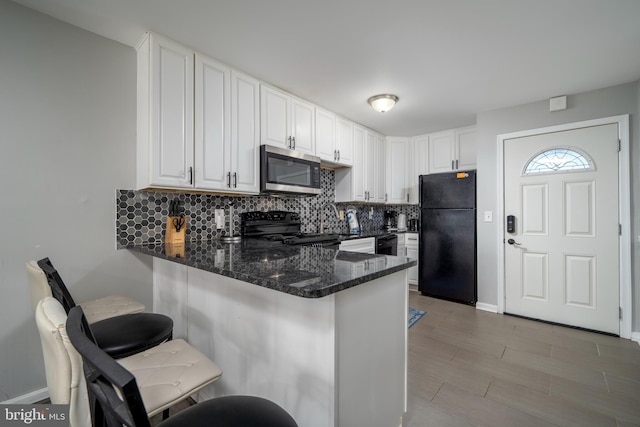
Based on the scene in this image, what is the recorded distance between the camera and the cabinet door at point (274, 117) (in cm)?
261

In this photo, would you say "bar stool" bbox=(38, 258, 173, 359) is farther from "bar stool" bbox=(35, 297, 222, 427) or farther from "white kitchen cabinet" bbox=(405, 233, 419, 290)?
"white kitchen cabinet" bbox=(405, 233, 419, 290)

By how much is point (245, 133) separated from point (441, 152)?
3.06 m

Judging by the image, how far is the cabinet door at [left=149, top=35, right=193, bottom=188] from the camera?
193 centimetres

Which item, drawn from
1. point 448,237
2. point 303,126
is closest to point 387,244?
point 448,237

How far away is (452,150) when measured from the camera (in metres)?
4.07

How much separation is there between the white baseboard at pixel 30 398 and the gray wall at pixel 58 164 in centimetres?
3

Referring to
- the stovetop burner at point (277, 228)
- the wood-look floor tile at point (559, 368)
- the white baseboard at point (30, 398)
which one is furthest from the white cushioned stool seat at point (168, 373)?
the wood-look floor tile at point (559, 368)

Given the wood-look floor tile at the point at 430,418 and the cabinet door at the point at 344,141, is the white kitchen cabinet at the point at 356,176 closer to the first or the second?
the cabinet door at the point at 344,141

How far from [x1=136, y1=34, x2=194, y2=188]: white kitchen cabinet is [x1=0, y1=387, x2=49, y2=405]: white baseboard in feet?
4.66

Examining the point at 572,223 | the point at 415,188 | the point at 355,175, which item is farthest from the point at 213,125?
the point at 572,223

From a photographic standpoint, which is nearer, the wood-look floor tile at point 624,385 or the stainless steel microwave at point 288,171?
the wood-look floor tile at point 624,385

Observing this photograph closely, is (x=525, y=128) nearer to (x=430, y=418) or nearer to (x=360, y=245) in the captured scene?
(x=360, y=245)

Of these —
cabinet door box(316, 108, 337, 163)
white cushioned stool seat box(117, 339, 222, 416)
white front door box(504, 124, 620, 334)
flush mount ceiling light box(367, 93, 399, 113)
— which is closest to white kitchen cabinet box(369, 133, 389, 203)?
cabinet door box(316, 108, 337, 163)

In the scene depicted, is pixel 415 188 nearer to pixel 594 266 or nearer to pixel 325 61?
pixel 594 266
